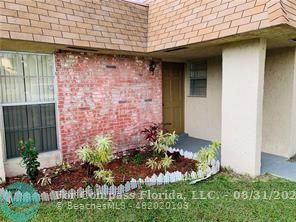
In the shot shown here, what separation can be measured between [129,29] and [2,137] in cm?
399

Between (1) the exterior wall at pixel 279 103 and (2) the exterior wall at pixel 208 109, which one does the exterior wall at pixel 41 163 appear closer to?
(2) the exterior wall at pixel 208 109

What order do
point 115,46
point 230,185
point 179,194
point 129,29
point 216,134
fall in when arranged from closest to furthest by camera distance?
1. point 179,194
2. point 230,185
3. point 115,46
4. point 129,29
5. point 216,134

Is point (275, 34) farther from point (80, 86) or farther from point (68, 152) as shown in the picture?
point (68, 152)

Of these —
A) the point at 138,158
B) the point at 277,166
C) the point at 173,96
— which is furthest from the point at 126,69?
the point at 277,166

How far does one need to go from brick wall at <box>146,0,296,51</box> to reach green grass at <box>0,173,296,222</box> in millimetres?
3011

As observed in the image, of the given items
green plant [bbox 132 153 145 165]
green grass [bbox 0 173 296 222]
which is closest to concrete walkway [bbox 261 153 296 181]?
green grass [bbox 0 173 296 222]

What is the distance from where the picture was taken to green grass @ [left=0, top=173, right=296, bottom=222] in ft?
11.5

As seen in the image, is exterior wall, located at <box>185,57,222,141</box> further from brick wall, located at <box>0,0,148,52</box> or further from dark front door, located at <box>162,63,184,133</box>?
brick wall, located at <box>0,0,148,52</box>

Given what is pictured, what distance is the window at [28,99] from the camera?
4.79 m

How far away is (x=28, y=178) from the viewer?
4762mm

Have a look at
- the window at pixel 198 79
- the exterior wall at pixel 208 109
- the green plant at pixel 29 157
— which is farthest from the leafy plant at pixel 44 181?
the window at pixel 198 79

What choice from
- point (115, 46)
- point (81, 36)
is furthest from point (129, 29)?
point (81, 36)

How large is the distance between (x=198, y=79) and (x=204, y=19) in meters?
3.39

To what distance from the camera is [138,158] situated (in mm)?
5957
